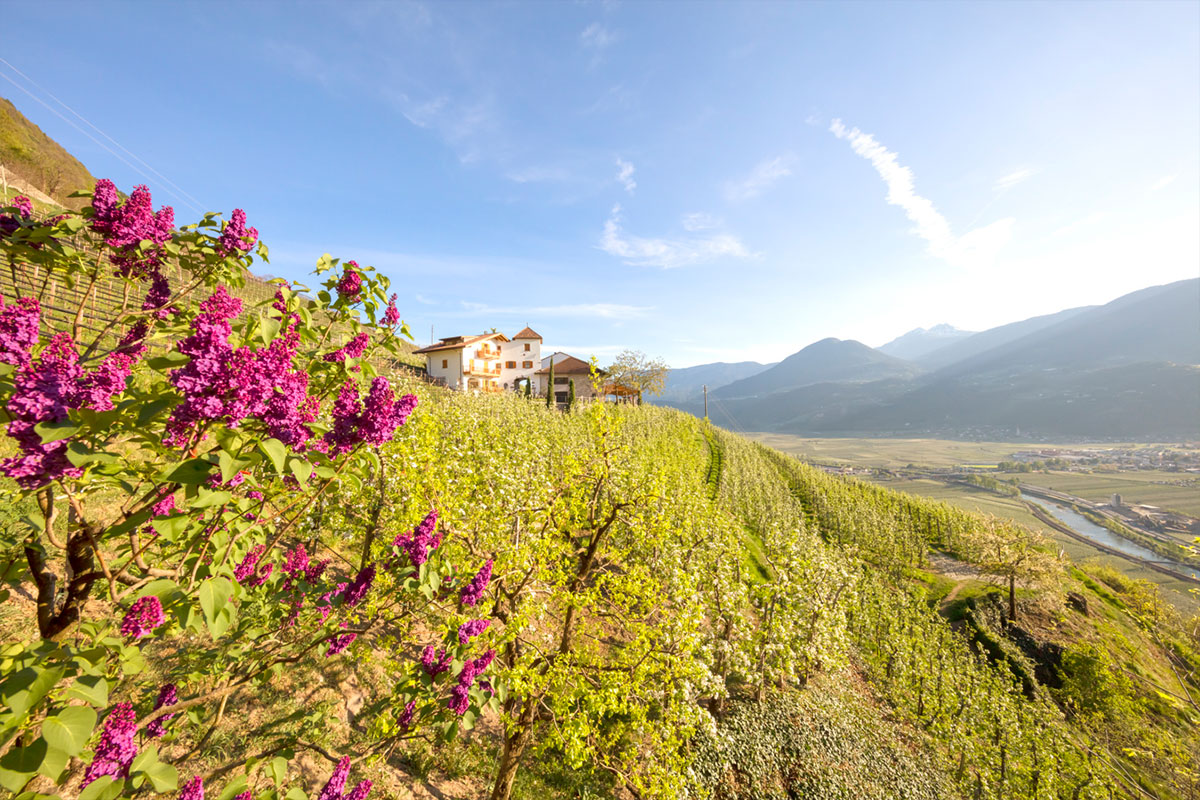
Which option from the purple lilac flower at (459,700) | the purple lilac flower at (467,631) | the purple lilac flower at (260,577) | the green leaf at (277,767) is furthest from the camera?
the purple lilac flower at (467,631)

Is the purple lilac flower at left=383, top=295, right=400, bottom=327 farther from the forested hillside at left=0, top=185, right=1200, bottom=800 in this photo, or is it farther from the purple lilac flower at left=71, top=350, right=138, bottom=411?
the purple lilac flower at left=71, top=350, right=138, bottom=411

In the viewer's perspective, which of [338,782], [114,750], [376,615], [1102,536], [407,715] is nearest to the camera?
[114,750]

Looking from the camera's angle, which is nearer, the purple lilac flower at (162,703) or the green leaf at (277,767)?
the green leaf at (277,767)

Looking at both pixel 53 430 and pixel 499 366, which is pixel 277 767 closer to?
pixel 53 430

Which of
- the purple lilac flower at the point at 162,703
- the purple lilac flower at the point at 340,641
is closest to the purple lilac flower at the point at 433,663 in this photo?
the purple lilac flower at the point at 340,641

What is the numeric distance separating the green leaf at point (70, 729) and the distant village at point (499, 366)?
35495mm

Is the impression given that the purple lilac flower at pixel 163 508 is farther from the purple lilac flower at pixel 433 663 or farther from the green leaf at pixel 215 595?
the purple lilac flower at pixel 433 663

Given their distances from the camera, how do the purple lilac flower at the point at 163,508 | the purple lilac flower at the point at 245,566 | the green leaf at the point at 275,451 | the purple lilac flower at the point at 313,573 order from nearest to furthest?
the green leaf at the point at 275,451 < the purple lilac flower at the point at 163,508 < the purple lilac flower at the point at 245,566 < the purple lilac flower at the point at 313,573

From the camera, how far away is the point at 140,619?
2.14 m

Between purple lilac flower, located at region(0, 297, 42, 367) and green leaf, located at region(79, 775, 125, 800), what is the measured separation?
1464 millimetres

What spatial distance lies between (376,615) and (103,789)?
2.37 m

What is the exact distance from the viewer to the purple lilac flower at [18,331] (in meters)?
1.36

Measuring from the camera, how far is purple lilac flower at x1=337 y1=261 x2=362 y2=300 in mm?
2391

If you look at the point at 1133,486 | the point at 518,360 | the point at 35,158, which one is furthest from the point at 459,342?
the point at 1133,486
